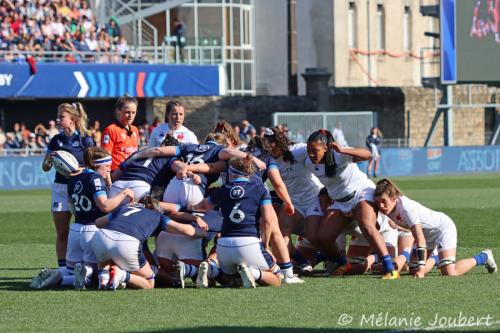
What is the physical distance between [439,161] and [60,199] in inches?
1296

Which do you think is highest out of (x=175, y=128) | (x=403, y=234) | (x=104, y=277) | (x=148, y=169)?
(x=175, y=128)

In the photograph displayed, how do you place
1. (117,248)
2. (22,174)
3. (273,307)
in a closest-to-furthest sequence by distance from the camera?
(273,307) < (117,248) < (22,174)

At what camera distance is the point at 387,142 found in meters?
49.7

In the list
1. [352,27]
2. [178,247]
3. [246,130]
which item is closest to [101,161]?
[178,247]

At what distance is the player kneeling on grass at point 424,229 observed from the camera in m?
12.3

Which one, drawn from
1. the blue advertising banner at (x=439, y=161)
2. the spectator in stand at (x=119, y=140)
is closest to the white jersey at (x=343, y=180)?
the spectator in stand at (x=119, y=140)

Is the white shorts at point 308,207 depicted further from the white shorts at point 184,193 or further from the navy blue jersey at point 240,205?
the navy blue jersey at point 240,205

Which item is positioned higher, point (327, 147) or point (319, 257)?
point (327, 147)

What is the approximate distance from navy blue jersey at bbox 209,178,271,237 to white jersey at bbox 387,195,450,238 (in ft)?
4.87

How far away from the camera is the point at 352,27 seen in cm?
5806

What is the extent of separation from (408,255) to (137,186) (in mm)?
2961

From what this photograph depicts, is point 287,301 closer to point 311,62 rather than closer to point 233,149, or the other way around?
point 233,149

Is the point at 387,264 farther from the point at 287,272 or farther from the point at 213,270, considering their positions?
the point at 213,270

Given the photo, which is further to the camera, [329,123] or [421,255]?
[329,123]
